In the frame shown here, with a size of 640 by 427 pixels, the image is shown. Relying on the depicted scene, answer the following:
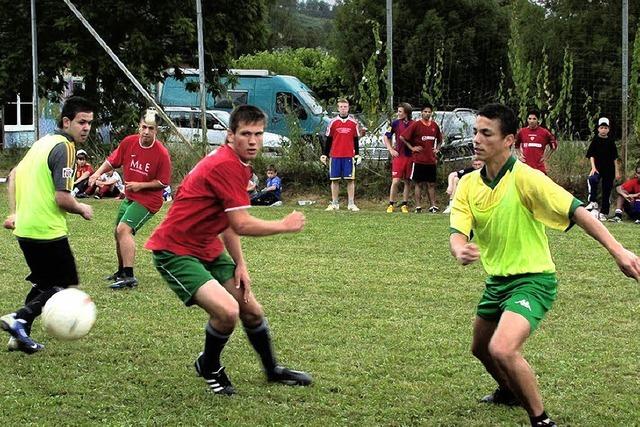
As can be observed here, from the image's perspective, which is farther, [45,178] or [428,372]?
[45,178]

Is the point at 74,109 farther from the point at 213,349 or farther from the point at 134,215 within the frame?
the point at 134,215

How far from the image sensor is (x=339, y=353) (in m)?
7.09

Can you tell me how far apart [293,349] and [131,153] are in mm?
3822

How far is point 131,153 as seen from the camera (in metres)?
10.2

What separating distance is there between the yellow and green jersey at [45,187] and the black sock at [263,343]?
180 centimetres

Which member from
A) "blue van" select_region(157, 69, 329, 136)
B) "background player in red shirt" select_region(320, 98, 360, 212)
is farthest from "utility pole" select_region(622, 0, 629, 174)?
"blue van" select_region(157, 69, 329, 136)

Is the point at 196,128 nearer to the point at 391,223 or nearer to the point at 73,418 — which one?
the point at 391,223

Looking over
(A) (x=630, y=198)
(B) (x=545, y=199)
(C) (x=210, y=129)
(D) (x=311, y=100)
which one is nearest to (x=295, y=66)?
(D) (x=311, y=100)

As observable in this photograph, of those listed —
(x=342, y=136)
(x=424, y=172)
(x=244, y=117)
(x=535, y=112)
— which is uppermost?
(x=244, y=117)

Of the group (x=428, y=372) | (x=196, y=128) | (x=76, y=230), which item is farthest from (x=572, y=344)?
(x=196, y=128)

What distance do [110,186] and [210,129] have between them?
2.61 metres

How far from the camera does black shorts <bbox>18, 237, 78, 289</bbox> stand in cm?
706

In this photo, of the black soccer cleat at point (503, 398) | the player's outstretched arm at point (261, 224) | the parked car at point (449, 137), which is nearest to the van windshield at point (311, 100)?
the parked car at point (449, 137)

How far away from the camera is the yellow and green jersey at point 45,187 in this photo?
276 inches
